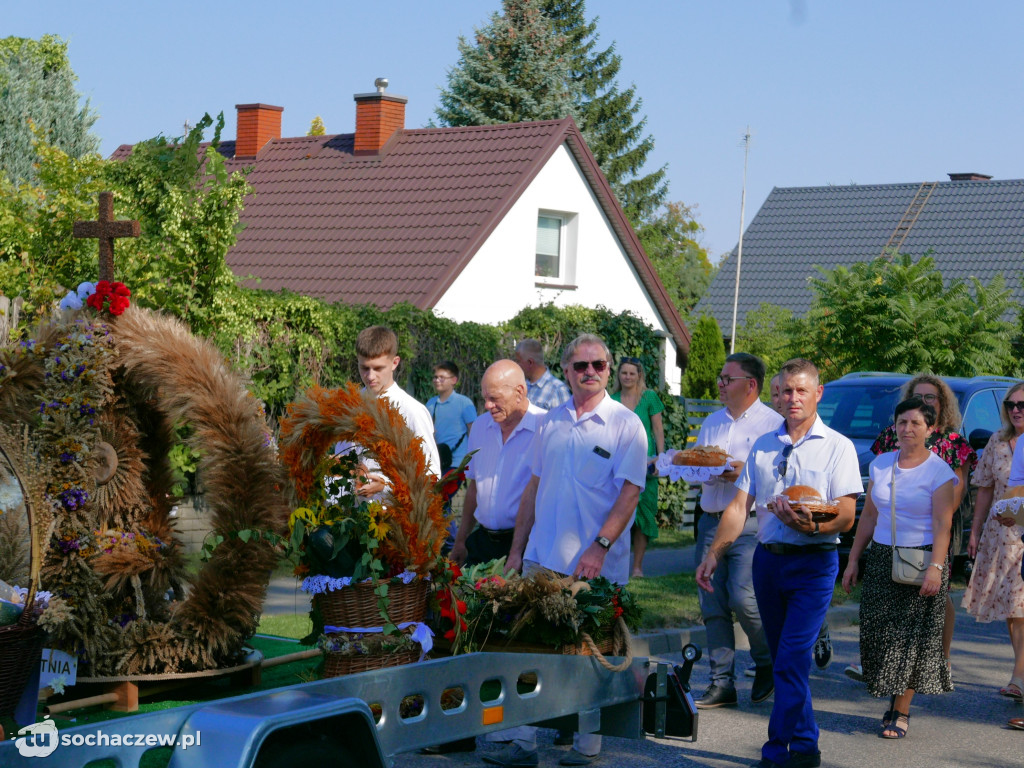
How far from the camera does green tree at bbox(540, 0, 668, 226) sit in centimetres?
4800

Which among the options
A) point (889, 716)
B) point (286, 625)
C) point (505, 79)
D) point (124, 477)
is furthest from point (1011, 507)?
point (505, 79)

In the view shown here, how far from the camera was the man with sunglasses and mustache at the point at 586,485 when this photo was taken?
245 inches

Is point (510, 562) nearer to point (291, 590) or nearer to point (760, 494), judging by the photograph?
point (760, 494)

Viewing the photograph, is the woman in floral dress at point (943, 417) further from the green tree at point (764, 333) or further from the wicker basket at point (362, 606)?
the green tree at point (764, 333)

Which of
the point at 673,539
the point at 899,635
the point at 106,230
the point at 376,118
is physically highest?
the point at 376,118

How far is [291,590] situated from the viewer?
35.5 ft

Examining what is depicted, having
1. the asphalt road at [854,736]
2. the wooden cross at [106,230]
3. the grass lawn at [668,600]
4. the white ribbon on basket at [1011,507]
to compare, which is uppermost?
the wooden cross at [106,230]

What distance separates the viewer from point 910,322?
2045 centimetres

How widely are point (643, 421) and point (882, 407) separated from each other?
9.28 ft

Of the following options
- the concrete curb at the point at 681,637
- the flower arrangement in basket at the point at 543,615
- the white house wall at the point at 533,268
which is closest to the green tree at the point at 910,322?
the white house wall at the point at 533,268

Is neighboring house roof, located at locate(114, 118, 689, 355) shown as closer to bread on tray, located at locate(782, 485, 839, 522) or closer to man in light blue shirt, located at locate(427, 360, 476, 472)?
man in light blue shirt, located at locate(427, 360, 476, 472)

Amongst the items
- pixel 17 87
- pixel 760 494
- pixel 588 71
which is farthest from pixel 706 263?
pixel 760 494

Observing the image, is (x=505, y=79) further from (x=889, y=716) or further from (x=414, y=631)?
(x=414, y=631)

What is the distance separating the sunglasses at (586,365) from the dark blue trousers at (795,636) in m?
1.29
